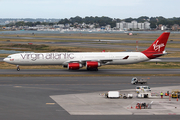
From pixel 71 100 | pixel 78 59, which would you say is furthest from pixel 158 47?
pixel 71 100

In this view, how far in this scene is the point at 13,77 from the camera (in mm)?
55156

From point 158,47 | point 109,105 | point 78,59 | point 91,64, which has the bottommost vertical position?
point 109,105

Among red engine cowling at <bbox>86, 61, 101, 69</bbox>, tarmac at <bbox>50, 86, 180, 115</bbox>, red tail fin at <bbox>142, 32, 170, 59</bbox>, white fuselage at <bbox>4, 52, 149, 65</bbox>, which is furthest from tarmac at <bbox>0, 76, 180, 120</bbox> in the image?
red tail fin at <bbox>142, 32, 170, 59</bbox>

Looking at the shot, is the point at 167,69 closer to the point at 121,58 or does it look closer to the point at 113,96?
the point at 121,58

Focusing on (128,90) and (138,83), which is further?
(138,83)

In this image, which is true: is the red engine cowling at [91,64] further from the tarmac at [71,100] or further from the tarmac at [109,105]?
the tarmac at [109,105]

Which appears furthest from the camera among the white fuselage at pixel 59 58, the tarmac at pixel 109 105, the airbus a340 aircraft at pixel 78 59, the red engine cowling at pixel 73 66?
the white fuselage at pixel 59 58

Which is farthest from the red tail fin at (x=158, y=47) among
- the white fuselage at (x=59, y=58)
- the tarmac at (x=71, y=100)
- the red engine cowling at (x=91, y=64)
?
the red engine cowling at (x=91, y=64)

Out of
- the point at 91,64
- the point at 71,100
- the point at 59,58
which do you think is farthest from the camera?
the point at 59,58

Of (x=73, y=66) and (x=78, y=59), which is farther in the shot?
(x=78, y=59)

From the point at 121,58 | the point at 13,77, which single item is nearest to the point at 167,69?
the point at 121,58

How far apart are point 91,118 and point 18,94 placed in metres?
15.8

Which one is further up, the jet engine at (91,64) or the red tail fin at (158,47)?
the red tail fin at (158,47)

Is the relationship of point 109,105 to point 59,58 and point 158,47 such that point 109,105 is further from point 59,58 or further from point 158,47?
point 158,47
